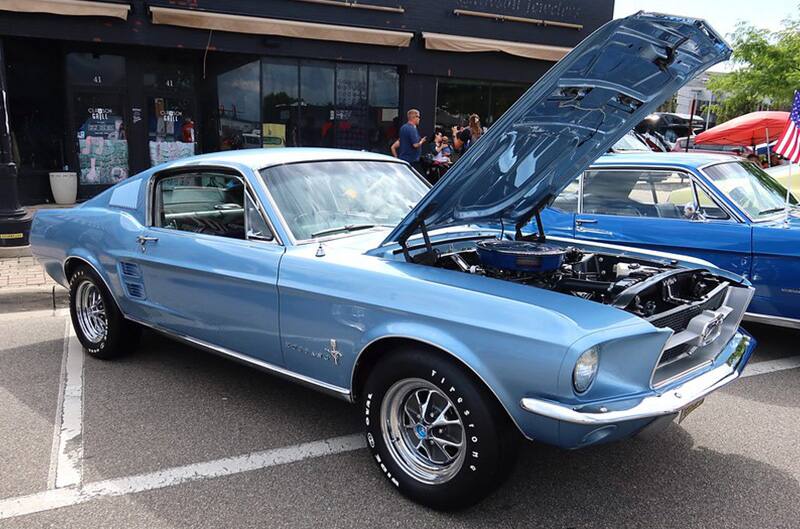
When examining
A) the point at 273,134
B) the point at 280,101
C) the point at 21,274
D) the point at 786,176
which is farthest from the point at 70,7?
the point at 786,176

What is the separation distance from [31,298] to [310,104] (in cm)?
852

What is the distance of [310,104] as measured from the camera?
13844 millimetres

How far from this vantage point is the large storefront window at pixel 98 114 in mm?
12039

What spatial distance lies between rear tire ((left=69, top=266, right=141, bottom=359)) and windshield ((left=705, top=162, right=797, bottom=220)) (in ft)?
15.9

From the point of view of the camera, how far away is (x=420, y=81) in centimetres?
1463

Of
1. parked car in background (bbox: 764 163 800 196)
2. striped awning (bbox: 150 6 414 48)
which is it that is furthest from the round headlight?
striped awning (bbox: 150 6 414 48)

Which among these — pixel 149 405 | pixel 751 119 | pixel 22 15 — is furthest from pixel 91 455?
pixel 751 119

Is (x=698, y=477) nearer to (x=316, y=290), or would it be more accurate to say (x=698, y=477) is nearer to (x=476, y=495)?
(x=476, y=495)

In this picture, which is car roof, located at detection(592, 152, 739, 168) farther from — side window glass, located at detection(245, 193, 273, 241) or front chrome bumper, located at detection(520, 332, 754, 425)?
side window glass, located at detection(245, 193, 273, 241)

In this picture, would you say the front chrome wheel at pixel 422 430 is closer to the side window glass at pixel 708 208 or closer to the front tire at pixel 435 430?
the front tire at pixel 435 430

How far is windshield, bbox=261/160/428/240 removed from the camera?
3580 mm

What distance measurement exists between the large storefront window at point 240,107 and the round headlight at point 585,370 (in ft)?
38.8

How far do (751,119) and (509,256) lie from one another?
32.8 feet

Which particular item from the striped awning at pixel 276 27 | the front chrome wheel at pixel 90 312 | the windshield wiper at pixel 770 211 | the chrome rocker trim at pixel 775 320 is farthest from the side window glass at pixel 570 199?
the striped awning at pixel 276 27
